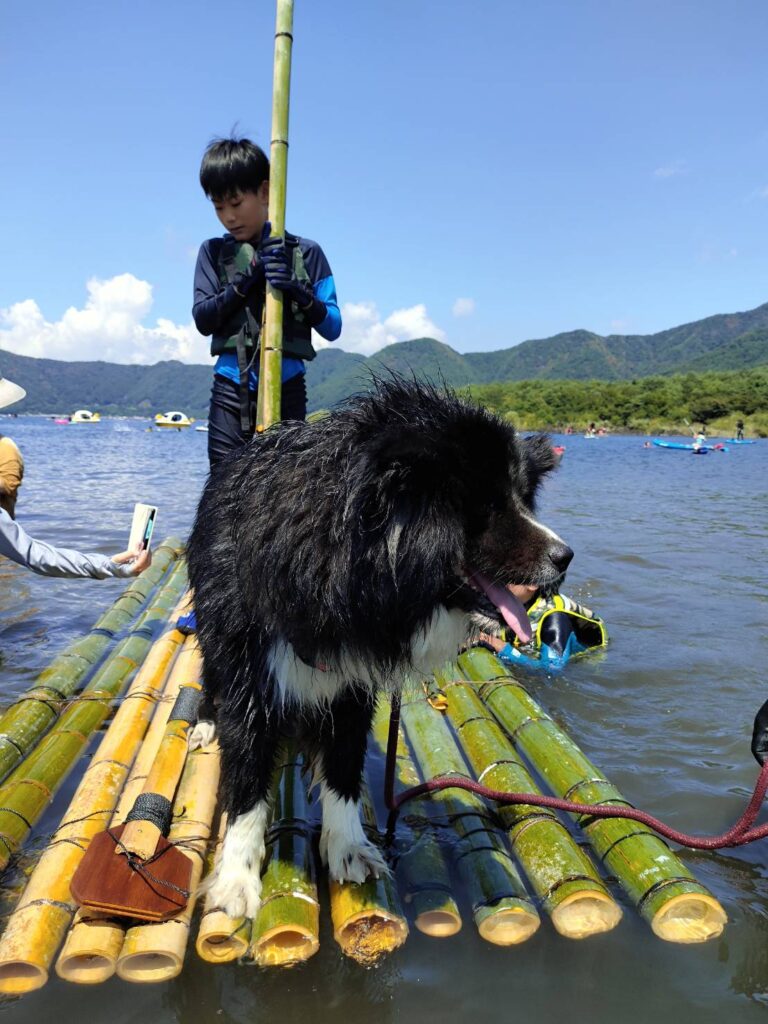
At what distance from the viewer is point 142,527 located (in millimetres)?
4082

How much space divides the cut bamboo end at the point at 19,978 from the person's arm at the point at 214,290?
10.8 ft

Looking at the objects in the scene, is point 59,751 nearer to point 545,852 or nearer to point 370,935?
point 370,935

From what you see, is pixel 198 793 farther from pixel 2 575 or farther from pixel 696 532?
pixel 696 532

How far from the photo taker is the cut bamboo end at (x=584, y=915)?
8.16 ft

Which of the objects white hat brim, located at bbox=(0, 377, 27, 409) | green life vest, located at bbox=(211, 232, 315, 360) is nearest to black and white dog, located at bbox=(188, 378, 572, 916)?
green life vest, located at bbox=(211, 232, 315, 360)

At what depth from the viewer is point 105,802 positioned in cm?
304

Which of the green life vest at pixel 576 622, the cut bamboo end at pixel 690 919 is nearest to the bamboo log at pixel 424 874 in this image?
the cut bamboo end at pixel 690 919

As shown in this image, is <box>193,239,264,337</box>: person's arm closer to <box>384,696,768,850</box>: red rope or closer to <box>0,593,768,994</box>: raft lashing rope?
<box>0,593,768,994</box>: raft lashing rope

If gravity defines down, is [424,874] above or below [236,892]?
below

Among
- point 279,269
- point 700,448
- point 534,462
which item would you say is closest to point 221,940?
point 534,462

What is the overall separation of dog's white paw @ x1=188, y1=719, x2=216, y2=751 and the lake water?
0.68 m

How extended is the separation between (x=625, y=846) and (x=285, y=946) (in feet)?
4.60

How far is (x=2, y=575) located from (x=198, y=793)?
6743 millimetres

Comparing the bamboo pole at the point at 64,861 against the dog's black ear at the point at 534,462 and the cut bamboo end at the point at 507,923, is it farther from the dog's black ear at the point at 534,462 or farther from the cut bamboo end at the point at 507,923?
the dog's black ear at the point at 534,462
